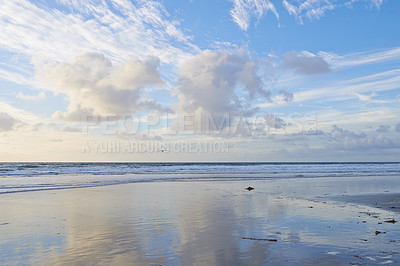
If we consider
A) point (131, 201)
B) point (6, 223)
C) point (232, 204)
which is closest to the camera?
point (6, 223)

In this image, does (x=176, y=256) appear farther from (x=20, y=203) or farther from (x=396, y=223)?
(x=20, y=203)

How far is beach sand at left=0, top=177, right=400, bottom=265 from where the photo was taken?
23.1 feet

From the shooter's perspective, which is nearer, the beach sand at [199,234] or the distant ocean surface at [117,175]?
the beach sand at [199,234]

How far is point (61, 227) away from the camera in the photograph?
1026 centimetres

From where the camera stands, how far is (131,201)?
1650 cm

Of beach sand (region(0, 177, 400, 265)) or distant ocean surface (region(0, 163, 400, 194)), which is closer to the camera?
beach sand (region(0, 177, 400, 265))

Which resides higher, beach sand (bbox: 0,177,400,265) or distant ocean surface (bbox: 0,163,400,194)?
beach sand (bbox: 0,177,400,265)

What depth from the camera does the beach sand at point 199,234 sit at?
7.04 m

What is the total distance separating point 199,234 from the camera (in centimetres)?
927

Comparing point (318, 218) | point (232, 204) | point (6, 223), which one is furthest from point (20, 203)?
point (318, 218)

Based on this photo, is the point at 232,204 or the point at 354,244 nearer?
the point at 354,244

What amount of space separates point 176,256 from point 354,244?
4611mm

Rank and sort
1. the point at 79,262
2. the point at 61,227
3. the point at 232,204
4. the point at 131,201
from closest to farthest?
the point at 79,262 → the point at 61,227 → the point at 232,204 → the point at 131,201

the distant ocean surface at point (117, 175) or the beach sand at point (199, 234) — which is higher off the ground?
the beach sand at point (199, 234)
